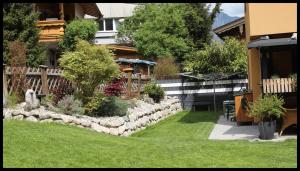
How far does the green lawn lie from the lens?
26.3ft

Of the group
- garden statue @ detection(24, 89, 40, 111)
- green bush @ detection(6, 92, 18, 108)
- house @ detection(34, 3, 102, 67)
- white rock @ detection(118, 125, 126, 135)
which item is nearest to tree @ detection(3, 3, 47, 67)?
house @ detection(34, 3, 102, 67)

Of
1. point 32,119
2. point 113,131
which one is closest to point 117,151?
point 32,119

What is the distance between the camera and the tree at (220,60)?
2806 centimetres

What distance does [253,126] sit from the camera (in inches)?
615

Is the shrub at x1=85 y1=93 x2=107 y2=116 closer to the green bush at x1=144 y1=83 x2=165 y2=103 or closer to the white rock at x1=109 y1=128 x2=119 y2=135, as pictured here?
the white rock at x1=109 y1=128 x2=119 y2=135

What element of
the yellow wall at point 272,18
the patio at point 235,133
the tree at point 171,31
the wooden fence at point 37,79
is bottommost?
the patio at point 235,133

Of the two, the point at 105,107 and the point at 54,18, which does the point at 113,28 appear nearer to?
the point at 54,18

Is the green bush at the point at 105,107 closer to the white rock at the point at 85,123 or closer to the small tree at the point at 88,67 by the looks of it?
the small tree at the point at 88,67

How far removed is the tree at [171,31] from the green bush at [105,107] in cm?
2468

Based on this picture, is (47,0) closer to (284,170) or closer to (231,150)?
(231,150)

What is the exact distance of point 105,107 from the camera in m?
15.0

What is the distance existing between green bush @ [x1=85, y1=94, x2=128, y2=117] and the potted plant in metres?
4.52

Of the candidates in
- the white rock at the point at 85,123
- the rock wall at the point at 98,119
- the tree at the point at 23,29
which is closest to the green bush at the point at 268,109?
the rock wall at the point at 98,119

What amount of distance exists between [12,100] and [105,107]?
2747 millimetres
